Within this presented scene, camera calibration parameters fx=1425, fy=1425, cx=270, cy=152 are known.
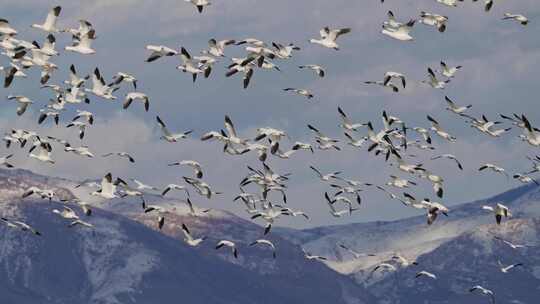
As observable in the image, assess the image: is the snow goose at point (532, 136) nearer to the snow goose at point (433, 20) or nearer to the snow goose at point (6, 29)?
the snow goose at point (433, 20)

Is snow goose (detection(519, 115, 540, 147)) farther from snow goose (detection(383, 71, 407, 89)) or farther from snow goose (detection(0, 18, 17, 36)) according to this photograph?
snow goose (detection(0, 18, 17, 36))

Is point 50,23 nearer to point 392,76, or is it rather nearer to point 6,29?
point 6,29

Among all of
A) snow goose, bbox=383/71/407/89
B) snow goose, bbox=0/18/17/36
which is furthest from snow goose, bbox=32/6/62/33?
snow goose, bbox=383/71/407/89

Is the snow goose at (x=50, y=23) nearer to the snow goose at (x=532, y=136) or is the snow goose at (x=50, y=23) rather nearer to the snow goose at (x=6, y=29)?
the snow goose at (x=6, y=29)

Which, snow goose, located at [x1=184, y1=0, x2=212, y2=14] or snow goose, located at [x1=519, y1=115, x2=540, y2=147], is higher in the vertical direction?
snow goose, located at [x1=184, y1=0, x2=212, y2=14]

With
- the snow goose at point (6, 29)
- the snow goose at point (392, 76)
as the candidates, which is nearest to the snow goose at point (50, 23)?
the snow goose at point (6, 29)

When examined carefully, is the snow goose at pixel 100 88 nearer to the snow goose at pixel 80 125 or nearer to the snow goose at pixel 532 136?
the snow goose at pixel 80 125

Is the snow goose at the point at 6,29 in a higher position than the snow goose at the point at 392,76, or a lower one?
higher

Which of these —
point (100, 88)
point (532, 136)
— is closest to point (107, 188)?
point (100, 88)

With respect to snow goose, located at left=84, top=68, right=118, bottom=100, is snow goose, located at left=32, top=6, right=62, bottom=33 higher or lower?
higher

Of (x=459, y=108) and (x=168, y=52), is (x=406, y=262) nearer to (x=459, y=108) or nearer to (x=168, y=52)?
(x=459, y=108)

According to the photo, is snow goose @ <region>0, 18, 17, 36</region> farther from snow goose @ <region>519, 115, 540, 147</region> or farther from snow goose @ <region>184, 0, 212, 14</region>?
snow goose @ <region>519, 115, 540, 147</region>

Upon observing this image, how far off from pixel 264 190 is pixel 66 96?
75.2 feet

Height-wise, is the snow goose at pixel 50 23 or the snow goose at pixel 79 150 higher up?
the snow goose at pixel 50 23
